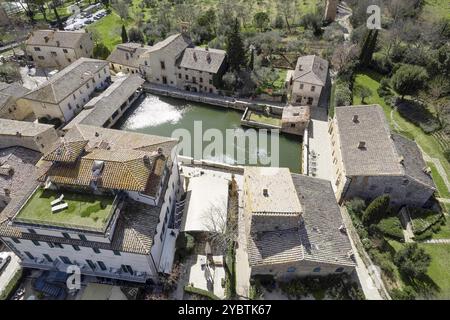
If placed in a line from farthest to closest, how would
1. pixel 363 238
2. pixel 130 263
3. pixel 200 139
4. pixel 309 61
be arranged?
pixel 309 61
pixel 200 139
pixel 363 238
pixel 130 263

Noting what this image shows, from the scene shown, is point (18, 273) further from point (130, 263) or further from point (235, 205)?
point (235, 205)

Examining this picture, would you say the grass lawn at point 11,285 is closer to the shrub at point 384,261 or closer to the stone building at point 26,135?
the stone building at point 26,135

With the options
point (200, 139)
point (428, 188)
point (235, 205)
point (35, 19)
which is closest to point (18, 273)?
point (235, 205)

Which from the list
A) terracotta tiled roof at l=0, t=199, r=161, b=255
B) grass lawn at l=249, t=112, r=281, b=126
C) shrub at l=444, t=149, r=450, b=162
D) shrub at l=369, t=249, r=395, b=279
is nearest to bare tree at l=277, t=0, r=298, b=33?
grass lawn at l=249, t=112, r=281, b=126

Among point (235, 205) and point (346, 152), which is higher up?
point (346, 152)

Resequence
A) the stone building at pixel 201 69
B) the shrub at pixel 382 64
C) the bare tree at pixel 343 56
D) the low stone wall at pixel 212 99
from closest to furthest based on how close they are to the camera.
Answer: the low stone wall at pixel 212 99, the stone building at pixel 201 69, the bare tree at pixel 343 56, the shrub at pixel 382 64

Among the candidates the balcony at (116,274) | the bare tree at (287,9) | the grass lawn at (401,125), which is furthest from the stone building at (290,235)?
the bare tree at (287,9)

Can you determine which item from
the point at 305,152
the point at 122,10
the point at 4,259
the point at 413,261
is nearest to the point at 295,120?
the point at 305,152

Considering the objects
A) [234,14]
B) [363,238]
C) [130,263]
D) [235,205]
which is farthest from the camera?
[234,14]
